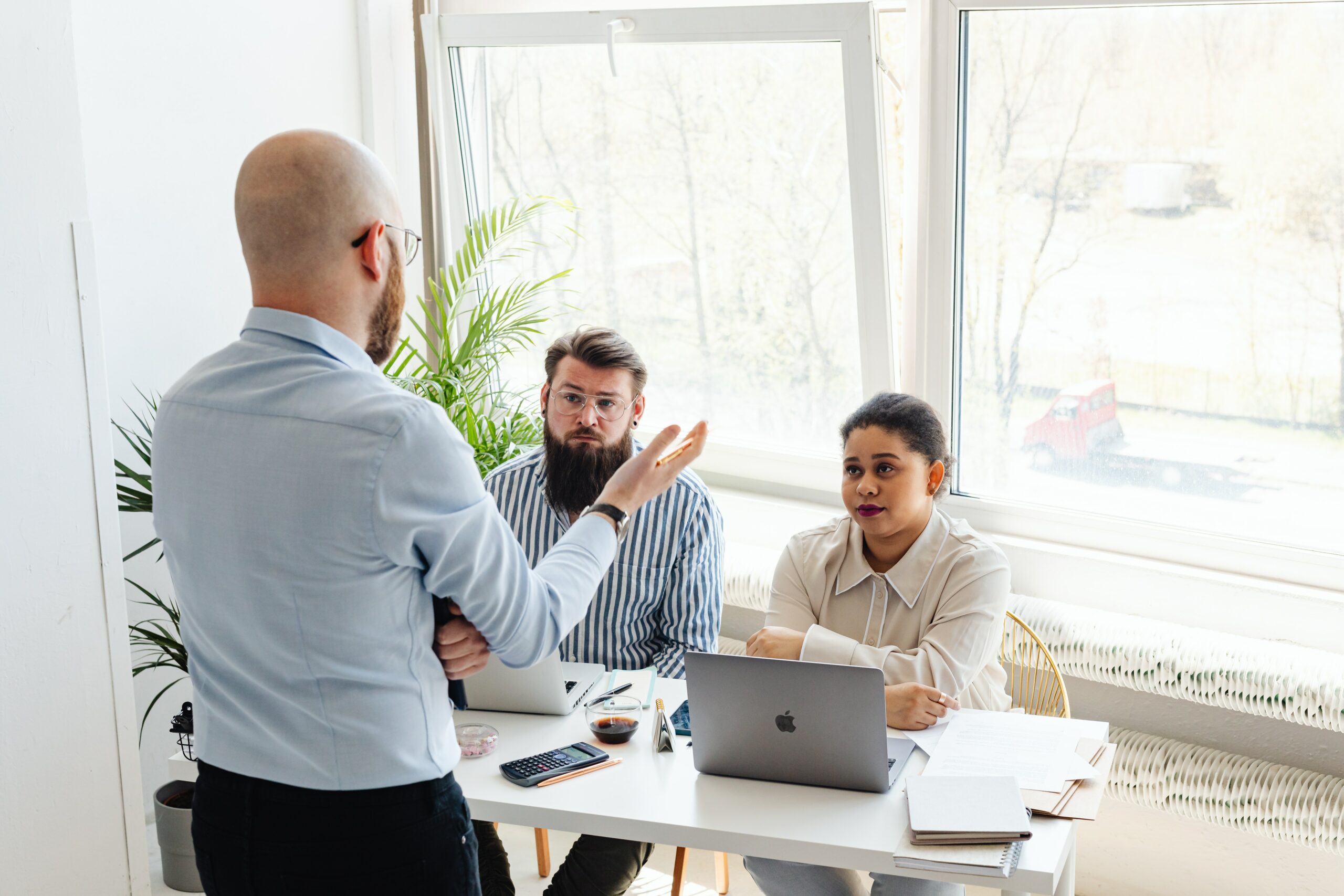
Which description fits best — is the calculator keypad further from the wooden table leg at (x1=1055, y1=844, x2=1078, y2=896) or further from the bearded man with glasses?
the wooden table leg at (x1=1055, y1=844, x2=1078, y2=896)

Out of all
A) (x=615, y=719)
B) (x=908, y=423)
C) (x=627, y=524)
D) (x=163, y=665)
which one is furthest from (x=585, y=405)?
(x=163, y=665)

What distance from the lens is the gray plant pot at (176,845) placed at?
2936 millimetres

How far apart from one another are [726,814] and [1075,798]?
0.54 meters

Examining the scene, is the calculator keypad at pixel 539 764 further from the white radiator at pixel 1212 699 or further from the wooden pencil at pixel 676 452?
the white radiator at pixel 1212 699

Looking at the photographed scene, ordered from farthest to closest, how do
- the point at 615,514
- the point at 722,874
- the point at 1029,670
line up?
1. the point at 722,874
2. the point at 1029,670
3. the point at 615,514

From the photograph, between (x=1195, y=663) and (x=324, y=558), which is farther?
(x=1195, y=663)

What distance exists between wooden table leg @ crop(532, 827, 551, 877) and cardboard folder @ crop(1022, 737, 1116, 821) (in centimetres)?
164

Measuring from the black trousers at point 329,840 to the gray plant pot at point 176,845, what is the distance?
169 centimetres

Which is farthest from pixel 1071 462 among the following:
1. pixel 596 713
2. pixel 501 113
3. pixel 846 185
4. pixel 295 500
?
pixel 295 500

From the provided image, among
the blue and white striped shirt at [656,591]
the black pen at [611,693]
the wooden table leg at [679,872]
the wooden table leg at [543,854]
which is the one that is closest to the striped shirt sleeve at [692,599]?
the blue and white striped shirt at [656,591]

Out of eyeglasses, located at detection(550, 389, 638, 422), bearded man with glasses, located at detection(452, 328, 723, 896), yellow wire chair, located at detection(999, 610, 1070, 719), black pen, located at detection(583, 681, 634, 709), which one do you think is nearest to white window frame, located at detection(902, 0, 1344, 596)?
yellow wire chair, located at detection(999, 610, 1070, 719)

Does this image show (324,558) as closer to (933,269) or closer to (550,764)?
(550,764)

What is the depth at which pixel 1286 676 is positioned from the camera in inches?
102

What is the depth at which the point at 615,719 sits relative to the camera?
2.05 m
